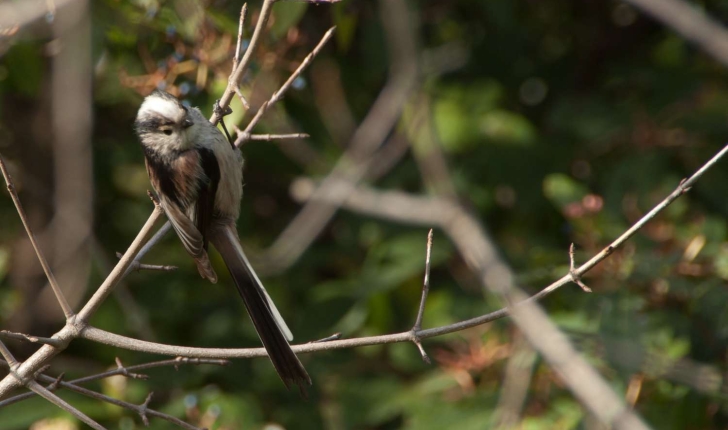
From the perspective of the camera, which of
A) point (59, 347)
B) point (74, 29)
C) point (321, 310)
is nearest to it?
point (59, 347)

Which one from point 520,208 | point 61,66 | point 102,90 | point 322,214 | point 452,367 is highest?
point 61,66

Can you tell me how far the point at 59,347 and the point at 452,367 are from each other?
2.12 metres

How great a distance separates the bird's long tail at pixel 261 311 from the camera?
2682 mm

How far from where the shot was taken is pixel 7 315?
177 inches

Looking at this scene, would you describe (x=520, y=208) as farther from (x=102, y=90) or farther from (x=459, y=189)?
(x=102, y=90)

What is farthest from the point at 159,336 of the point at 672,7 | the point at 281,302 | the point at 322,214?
the point at 672,7

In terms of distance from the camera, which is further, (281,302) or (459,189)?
(281,302)

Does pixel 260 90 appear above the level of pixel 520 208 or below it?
above

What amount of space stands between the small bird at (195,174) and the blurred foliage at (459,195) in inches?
9.2

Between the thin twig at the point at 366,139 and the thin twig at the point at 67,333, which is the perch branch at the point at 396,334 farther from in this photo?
the thin twig at the point at 366,139

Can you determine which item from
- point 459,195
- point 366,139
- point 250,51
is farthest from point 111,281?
point 459,195

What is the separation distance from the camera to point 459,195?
3.95 m

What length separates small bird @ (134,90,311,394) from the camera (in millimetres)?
3381

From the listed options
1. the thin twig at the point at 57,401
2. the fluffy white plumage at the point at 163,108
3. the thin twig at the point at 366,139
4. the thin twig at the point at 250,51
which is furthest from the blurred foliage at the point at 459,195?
the thin twig at the point at 57,401
